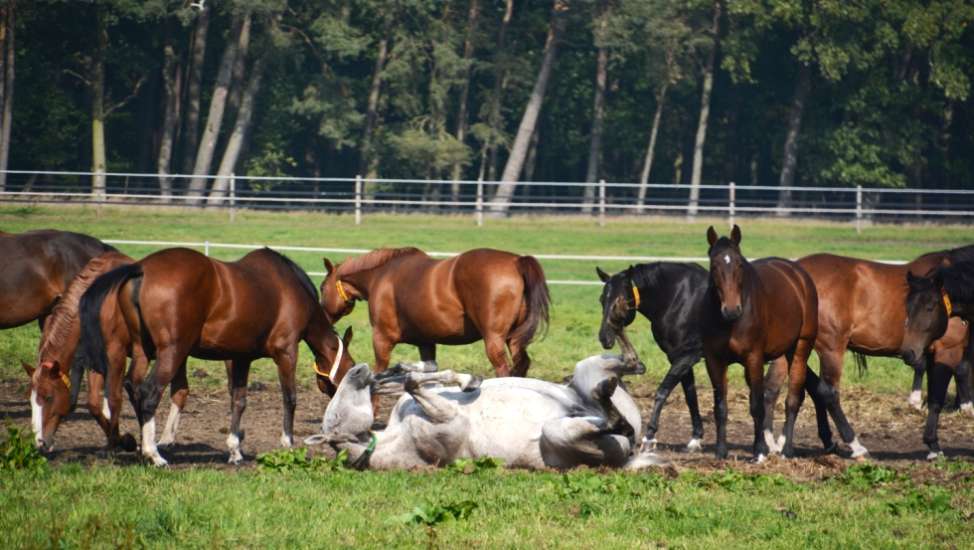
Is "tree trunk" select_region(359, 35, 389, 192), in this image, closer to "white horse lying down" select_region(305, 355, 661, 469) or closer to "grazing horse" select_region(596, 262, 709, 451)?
"grazing horse" select_region(596, 262, 709, 451)

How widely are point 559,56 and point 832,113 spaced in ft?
41.4

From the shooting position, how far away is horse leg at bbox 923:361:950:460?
39.4 ft

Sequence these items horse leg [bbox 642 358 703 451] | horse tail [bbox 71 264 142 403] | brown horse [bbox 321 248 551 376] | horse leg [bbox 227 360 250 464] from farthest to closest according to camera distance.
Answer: brown horse [bbox 321 248 551 376] < horse leg [bbox 642 358 703 451] < horse leg [bbox 227 360 250 464] < horse tail [bbox 71 264 142 403]

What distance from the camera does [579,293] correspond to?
24969 mm

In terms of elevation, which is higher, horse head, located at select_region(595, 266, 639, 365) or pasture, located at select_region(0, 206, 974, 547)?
horse head, located at select_region(595, 266, 639, 365)

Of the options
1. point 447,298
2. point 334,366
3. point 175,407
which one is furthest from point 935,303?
point 175,407

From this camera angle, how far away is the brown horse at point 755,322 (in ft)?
Answer: 35.5

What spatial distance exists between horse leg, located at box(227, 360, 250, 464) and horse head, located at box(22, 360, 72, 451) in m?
1.40

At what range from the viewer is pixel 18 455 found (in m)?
9.07

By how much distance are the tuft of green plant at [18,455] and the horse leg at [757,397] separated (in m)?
5.82

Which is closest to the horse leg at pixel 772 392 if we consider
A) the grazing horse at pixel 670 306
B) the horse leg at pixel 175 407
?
the grazing horse at pixel 670 306

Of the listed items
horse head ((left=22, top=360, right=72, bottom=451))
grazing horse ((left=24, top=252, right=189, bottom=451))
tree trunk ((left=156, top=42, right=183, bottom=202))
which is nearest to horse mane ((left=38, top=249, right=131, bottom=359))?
grazing horse ((left=24, top=252, right=189, bottom=451))

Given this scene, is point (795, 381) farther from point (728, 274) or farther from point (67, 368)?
point (67, 368)

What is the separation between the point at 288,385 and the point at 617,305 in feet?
10.4
